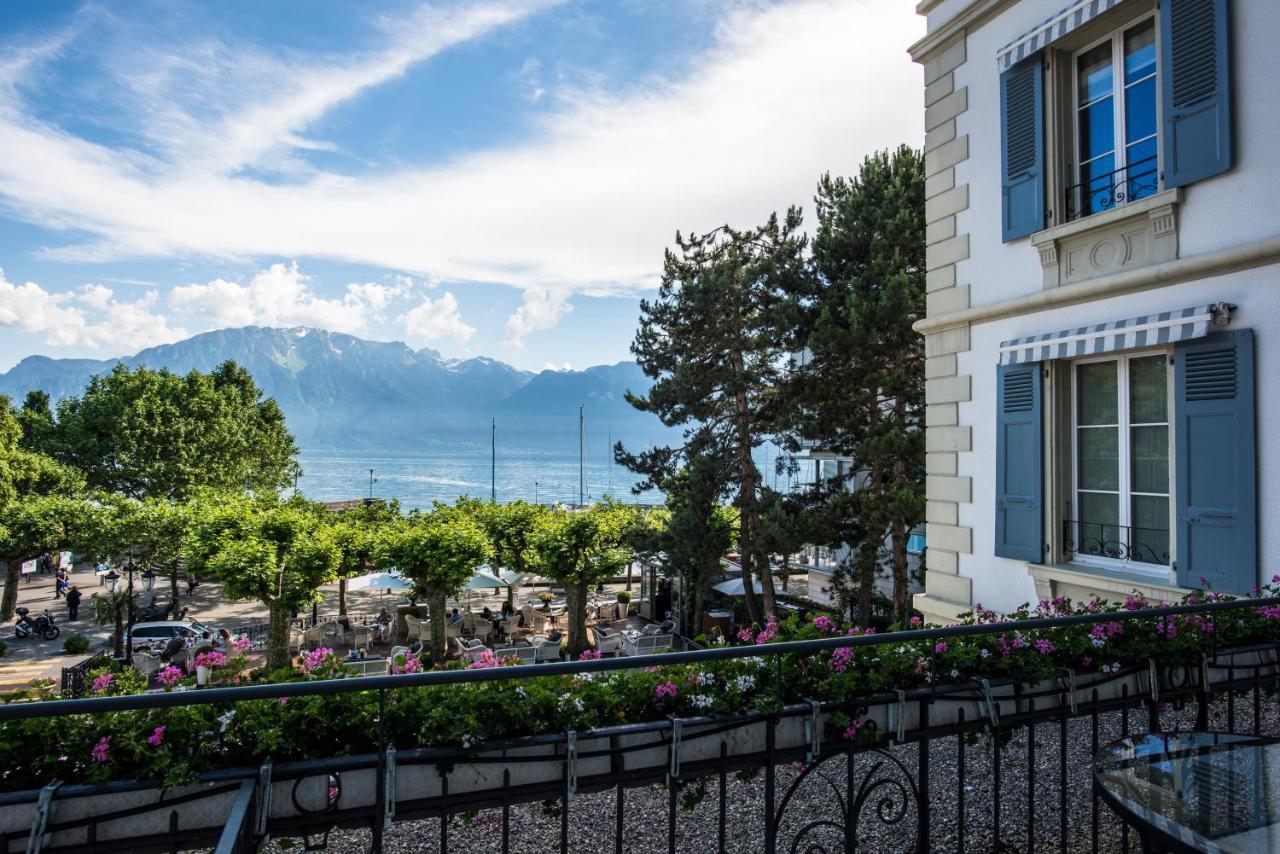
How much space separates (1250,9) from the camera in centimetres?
555

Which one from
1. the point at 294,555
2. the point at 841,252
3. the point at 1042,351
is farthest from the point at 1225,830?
the point at 294,555

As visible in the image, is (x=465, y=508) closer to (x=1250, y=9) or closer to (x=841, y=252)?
(x=841, y=252)

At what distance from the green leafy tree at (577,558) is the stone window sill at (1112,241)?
13.3 meters

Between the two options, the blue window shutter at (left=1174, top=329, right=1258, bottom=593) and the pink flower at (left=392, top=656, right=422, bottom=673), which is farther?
the pink flower at (left=392, top=656, right=422, bottom=673)

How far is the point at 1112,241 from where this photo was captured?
21.4 feet

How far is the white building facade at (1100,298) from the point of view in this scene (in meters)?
5.57

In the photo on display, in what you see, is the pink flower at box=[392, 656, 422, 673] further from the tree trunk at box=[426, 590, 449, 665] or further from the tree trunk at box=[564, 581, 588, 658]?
the tree trunk at box=[564, 581, 588, 658]

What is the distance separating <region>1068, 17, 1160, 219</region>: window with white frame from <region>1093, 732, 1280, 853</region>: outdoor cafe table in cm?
526

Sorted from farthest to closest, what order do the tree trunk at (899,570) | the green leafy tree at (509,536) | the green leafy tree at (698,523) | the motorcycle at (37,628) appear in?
the green leafy tree at (509,536)
the motorcycle at (37,628)
the green leafy tree at (698,523)
the tree trunk at (899,570)

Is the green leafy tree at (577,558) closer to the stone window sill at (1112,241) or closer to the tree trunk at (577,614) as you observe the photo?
the tree trunk at (577,614)

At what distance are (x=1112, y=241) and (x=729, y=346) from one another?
11.6 metres

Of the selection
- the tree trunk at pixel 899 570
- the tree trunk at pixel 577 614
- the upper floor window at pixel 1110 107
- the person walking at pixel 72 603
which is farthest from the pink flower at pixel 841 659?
the person walking at pixel 72 603

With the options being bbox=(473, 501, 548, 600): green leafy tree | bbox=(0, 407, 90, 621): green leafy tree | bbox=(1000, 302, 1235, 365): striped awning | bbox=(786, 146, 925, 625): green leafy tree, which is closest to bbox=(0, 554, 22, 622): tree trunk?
bbox=(0, 407, 90, 621): green leafy tree

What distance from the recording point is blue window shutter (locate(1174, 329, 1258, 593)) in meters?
5.52
